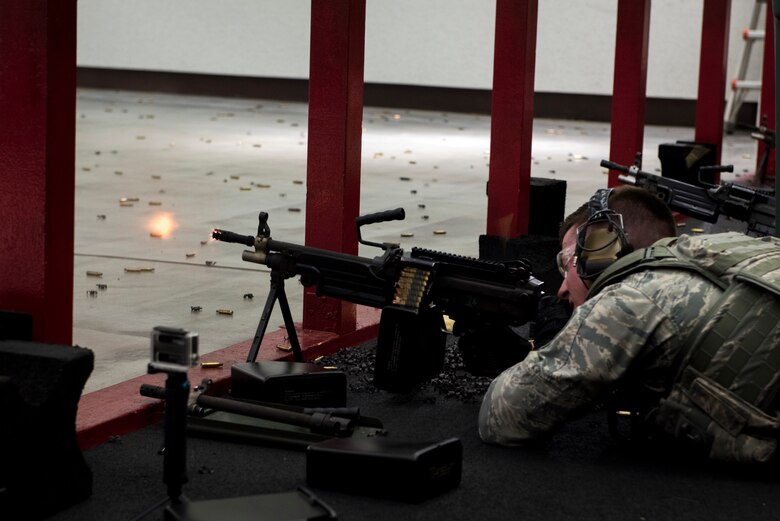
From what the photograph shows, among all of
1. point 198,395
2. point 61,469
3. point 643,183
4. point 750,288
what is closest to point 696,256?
point 750,288

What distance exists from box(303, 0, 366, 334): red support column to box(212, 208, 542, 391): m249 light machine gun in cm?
68

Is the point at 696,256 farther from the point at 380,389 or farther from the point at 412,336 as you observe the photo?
the point at 380,389

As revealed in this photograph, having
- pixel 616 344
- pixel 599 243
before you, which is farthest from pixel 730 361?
pixel 599 243

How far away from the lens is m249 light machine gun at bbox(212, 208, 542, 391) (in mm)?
4070

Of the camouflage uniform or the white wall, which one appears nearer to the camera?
the camouflage uniform

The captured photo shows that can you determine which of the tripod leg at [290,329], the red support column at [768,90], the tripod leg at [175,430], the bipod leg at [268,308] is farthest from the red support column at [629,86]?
the tripod leg at [175,430]

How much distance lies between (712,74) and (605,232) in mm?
7669

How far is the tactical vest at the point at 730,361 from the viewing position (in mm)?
3416

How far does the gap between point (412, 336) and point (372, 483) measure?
0.97 metres

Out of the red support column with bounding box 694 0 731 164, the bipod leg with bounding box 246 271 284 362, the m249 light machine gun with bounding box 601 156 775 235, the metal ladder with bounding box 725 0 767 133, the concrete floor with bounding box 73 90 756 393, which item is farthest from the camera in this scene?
the metal ladder with bounding box 725 0 767 133

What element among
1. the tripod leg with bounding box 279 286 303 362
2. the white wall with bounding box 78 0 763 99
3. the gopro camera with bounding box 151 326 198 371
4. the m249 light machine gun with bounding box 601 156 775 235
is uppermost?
the white wall with bounding box 78 0 763 99

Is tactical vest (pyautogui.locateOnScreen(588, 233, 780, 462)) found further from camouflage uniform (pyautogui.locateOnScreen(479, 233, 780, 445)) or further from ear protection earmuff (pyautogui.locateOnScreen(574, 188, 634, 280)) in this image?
ear protection earmuff (pyautogui.locateOnScreen(574, 188, 634, 280))

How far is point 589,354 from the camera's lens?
347cm

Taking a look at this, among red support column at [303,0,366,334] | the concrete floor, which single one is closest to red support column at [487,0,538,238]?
the concrete floor
